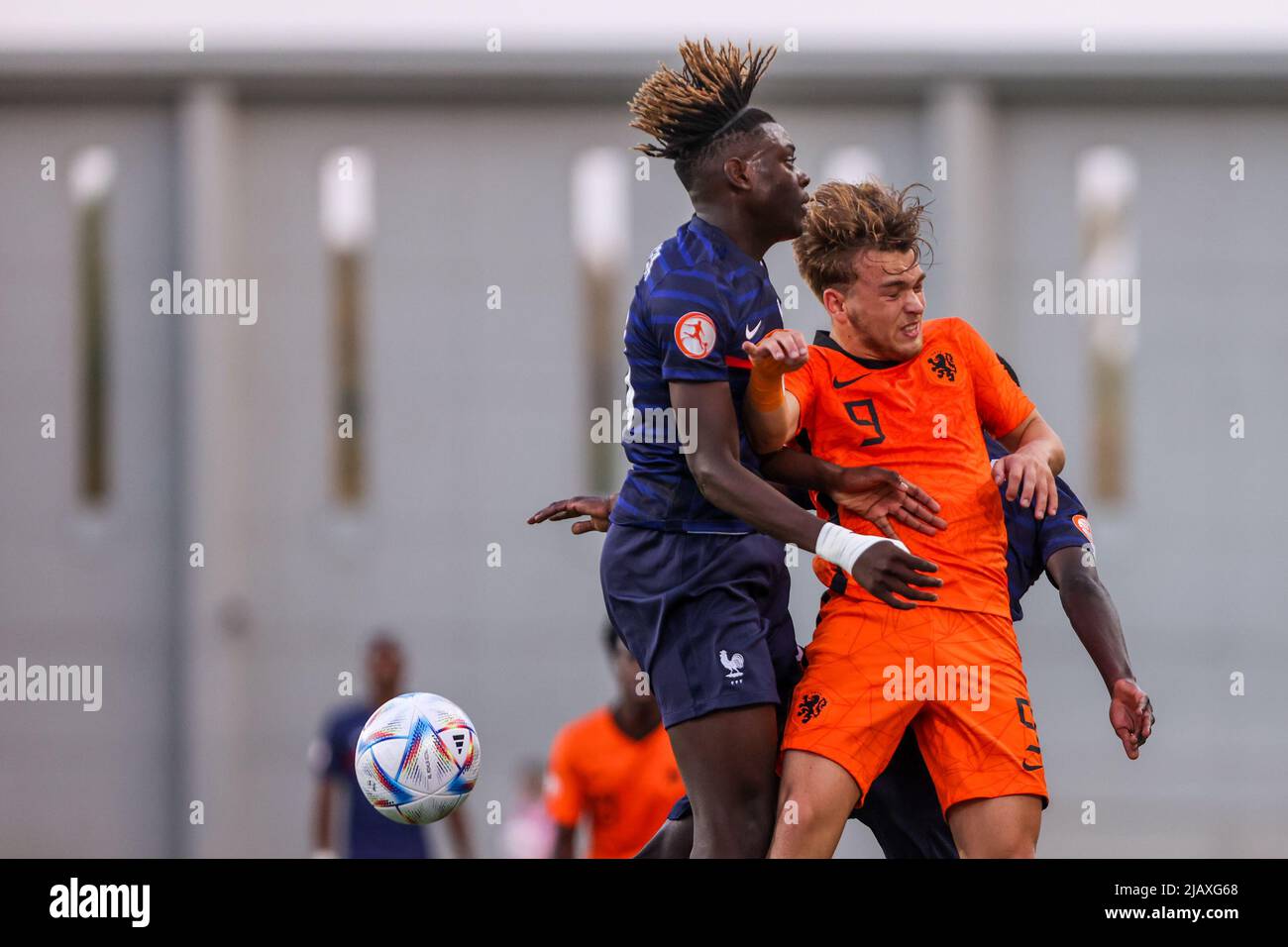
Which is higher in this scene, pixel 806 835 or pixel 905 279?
pixel 905 279

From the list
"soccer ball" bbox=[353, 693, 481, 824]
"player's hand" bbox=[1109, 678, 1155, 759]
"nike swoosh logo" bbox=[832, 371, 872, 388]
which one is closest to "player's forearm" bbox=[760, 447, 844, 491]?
"nike swoosh logo" bbox=[832, 371, 872, 388]

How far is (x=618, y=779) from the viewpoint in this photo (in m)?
7.40

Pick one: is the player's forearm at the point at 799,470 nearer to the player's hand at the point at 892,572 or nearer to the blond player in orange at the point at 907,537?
the blond player in orange at the point at 907,537

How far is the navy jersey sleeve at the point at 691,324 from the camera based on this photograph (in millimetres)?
4129

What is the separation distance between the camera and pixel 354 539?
13.3 metres

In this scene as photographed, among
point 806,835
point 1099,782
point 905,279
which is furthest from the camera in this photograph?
point 1099,782

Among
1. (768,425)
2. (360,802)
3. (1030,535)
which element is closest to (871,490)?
(768,425)

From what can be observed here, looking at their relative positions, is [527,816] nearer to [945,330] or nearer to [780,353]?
[945,330]

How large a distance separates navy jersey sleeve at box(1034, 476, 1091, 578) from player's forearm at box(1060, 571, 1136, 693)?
144mm

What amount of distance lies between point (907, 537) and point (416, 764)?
1.59m

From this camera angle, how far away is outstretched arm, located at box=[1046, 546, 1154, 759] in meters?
4.21

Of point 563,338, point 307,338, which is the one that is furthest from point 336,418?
point 563,338

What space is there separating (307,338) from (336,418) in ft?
2.28
